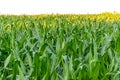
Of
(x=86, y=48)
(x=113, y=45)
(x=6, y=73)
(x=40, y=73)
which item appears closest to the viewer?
(x=40, y=73)

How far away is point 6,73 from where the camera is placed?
2930 mm

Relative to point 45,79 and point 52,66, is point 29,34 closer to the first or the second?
point 52,66

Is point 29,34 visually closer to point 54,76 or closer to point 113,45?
point 113,45

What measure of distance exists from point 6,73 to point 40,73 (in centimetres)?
55

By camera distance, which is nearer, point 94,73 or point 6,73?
point 94,73

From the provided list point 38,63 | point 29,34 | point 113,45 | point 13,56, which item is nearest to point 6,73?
point 13,56

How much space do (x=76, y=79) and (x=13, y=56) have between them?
0.78m

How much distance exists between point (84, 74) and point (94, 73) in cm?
9

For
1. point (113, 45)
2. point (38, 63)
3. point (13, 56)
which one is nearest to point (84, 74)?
point (38, 63)

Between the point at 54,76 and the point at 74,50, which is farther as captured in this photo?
the point at 74,50

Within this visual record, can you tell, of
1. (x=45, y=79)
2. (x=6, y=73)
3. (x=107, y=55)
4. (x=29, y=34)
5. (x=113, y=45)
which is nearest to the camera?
(x=45, y=79)

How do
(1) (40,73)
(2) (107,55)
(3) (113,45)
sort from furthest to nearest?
(3) (113,45) → (2) (107,55) → (1) (40,73)

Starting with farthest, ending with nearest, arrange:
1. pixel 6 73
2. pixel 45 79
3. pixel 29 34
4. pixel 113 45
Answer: pixel 29 34, pixel 113 45, pixel 6 73, pixel 45 79

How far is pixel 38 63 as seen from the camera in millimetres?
2516
